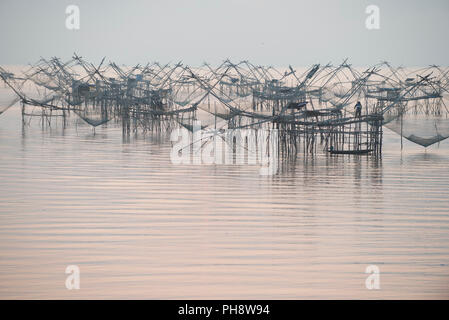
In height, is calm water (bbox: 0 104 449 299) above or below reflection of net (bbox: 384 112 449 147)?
below

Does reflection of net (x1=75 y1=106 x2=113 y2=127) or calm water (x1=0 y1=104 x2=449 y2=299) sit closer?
calm water (x1=0 y1=104 x2=449 y2=299)

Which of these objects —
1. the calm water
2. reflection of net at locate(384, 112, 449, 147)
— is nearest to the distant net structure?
→ reflection of net at locate(384, 112, 449, 147)

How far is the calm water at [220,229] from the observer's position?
4.44 metres

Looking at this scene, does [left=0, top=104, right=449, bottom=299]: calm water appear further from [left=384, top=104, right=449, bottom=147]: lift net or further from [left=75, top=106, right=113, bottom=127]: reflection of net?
[left=75, top=106, right=113, bottom=127]: reflection of net

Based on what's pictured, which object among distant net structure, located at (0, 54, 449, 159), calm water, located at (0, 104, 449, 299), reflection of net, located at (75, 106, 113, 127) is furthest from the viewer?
reflection of net, located at (75, 106, 113, 127)

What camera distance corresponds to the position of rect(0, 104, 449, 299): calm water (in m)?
4.44

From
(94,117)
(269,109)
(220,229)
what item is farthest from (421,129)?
(220,229)

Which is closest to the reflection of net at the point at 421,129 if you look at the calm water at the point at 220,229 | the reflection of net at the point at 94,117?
the calm water at the point at 220,229

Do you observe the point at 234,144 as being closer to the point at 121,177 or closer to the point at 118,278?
the point at 121,177

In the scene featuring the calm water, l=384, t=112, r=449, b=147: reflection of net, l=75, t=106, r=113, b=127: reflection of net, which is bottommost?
the calm water

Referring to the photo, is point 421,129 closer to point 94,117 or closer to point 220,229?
point 94,117

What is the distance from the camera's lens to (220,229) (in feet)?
18.9

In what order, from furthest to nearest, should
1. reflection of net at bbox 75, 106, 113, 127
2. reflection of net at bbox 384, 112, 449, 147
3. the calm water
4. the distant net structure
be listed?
reflection of net at bbox 75, 106, 113, 127 < reflection of net at bbox 384, 112, 449, 147 < the distant net structure < the calm water

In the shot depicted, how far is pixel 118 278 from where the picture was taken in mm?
4480
